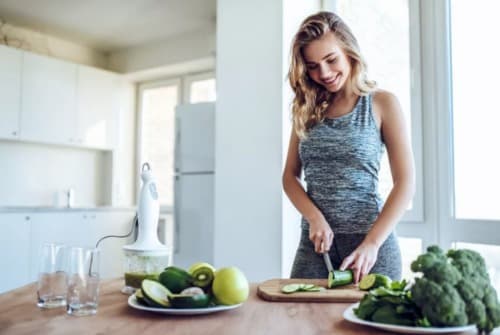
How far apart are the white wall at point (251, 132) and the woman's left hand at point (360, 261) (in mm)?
1527

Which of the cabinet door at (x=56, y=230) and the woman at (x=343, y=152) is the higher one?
the woman at (x=343, y=152)

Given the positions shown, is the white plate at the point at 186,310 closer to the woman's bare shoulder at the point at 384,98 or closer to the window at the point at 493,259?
the woman's bare shoulder at the point at 384,98

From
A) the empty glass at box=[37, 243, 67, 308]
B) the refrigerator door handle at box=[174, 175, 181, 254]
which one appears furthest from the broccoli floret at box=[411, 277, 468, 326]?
the refrigerator door handle at box=[174, 175, 181, 254]

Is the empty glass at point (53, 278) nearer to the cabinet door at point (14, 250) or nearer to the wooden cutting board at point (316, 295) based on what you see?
the wooden cutting board at point (316, 295)

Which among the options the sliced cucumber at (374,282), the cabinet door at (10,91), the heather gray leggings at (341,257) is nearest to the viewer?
the sliced cucumber at (374,282)

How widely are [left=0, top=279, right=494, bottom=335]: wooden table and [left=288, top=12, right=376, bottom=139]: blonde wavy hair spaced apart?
2.18 ft

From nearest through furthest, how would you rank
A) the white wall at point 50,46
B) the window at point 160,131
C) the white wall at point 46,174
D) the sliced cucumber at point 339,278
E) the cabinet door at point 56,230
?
the sliced cucumber at point 339,278 → the cabinet door at point 56,230 → the white wall at point 46,174 → the white wall at point 50,46 → the window at point 160,131

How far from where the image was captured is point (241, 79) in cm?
293

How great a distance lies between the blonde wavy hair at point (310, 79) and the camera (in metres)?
1.41

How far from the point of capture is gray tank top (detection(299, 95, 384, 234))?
1381 mm

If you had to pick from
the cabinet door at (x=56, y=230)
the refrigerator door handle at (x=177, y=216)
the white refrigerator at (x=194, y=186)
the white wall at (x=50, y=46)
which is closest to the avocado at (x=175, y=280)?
the white refrigerator at (x=194, y=186)

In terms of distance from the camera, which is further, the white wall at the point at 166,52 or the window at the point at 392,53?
the white wall at the point at 166,52

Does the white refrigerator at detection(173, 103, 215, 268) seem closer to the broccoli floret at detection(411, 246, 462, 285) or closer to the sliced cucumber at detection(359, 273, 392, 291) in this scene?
the sliced cucumber at detection(359, 273, 392, 291)

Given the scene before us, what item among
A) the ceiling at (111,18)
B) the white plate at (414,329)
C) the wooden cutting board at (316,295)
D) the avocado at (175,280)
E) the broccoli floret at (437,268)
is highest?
the ceiling at (111,18)
